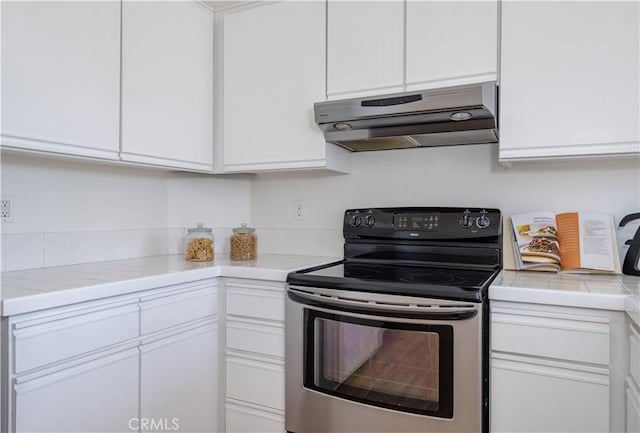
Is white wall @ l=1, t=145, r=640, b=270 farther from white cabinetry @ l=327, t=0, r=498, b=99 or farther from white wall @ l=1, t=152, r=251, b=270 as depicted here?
white cabinetry @ l=327, t=0, r=498, b=99

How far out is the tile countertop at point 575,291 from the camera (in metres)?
1.28

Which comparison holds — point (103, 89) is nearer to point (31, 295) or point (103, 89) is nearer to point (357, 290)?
point (31, 295)

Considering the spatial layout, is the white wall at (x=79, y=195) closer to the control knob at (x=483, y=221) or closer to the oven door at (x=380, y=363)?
the oven door at (x=380, y=363)

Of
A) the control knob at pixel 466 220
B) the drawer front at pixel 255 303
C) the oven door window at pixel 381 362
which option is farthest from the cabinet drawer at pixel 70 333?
the control knob at pixel 466 220

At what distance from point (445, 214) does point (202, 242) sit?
116 cm

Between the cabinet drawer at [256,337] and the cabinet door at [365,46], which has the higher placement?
the cabinet door at [365,46]

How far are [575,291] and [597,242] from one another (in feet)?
1.55

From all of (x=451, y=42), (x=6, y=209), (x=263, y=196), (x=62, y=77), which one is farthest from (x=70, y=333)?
(x=451, y=42)

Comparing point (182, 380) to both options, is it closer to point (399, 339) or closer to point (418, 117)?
point (399, 339)

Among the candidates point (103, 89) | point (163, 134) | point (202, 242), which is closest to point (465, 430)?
point (202, 242)

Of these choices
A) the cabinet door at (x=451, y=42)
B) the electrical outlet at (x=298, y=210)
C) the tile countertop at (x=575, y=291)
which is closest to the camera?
the tile countertop at (x=575, y=291)

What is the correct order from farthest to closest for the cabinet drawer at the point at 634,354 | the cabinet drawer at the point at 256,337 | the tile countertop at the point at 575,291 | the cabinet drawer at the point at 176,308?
the cabinet drawer at the point at 256,337 → the cabinet drawer at the point at 176,308 → the tile countertop at the point at 575,291 → the cabinet drawer at the point at 634,354

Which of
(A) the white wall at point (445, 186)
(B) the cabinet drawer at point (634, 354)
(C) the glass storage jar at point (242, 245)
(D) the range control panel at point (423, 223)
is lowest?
(B) the cabinet drawer at point (634, 354)

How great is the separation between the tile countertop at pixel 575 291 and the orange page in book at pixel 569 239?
0.10 meters
